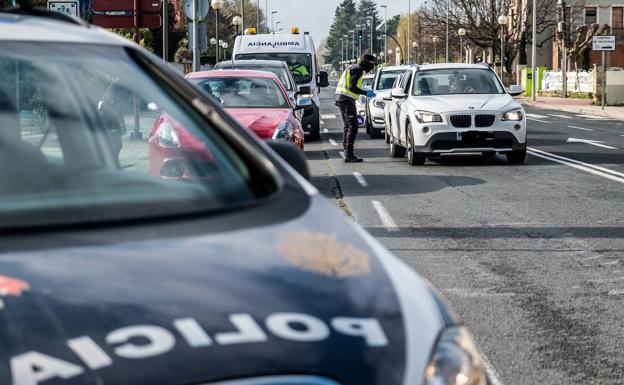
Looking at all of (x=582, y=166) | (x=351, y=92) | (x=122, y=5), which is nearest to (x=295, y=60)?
(x=122, y=5)

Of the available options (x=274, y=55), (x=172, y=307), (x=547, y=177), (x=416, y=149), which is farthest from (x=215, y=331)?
(x=274, y=55)

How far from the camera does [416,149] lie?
18.5 meters

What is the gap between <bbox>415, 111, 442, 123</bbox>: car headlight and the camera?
18406 mm

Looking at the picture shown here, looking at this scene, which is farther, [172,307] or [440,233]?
[440,233]

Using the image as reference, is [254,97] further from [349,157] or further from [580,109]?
[580,109]

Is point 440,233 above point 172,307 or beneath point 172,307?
beneath

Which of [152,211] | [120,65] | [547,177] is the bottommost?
[547,177]

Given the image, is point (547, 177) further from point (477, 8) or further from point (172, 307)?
point (477, 8)

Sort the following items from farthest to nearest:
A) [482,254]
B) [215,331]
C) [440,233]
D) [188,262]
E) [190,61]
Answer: [190,61] < [440,233] < [482,254] < [188,262] < [215,331]

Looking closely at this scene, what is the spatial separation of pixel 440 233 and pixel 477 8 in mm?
83318

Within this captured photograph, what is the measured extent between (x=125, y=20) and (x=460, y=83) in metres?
5.87

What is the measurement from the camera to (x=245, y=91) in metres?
15.8

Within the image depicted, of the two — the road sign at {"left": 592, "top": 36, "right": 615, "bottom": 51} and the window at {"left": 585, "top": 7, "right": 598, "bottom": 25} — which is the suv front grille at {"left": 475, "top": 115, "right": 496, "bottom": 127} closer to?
the road sign at {"left": 592, "top": 36, "right": 615, "bottom": 51}

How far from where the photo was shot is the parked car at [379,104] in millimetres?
27141
